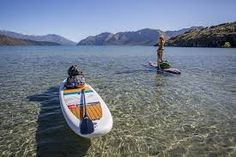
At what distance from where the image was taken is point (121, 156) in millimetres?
9734

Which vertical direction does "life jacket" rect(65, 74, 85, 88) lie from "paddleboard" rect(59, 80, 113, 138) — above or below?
above

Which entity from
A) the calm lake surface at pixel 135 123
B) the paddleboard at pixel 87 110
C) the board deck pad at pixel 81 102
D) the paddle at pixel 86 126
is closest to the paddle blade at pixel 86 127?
the paddle at pixel 86 126

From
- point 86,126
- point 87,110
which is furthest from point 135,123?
point 86,126

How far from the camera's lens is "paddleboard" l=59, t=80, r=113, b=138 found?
32.7ft

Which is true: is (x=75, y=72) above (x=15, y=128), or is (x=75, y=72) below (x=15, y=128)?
above

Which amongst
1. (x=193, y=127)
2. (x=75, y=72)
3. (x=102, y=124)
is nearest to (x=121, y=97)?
(x=75, y=72)

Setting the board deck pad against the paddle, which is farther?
the board deck pad

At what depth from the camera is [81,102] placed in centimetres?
1278

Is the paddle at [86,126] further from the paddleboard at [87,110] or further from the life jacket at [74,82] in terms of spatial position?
the life jacket at [74,82]

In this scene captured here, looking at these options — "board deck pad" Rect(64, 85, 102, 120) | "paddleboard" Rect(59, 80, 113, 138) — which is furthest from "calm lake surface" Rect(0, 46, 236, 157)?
"board deck pad" Rect(64, 85, 102, 120)

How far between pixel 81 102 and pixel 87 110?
1.23 m

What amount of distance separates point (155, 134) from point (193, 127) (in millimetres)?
2041

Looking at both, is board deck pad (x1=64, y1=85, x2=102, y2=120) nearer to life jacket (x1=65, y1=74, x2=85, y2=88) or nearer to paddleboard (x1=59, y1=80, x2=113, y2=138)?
paddleboard (x1=59, y1=80, x2=113, y2=138)

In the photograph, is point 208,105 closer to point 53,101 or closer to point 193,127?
point 193,127
